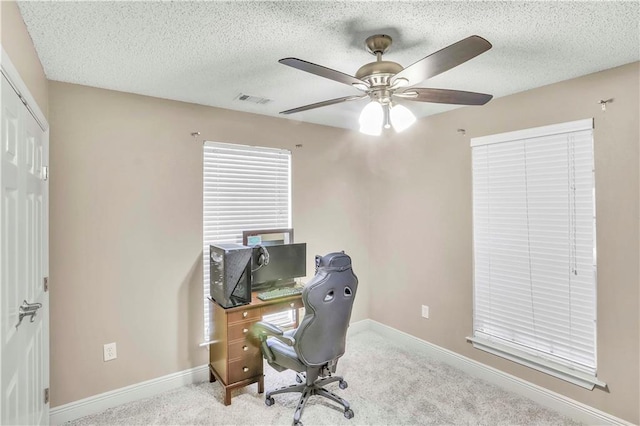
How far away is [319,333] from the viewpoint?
2209 mm

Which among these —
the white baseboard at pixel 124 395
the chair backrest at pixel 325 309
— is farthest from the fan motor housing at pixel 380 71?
the white baseboard at pixel 124 395

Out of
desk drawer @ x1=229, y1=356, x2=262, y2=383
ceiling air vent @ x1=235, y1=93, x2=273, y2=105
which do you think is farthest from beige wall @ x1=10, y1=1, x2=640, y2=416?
desk drawer @ x1=229, y1=356, x2=262, y2=383

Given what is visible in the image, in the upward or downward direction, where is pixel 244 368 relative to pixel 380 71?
downward

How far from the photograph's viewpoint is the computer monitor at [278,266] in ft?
9.55

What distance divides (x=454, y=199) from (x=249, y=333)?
86.8 inches

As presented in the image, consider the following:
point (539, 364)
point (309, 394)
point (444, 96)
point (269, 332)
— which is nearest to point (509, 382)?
point (539, 364)

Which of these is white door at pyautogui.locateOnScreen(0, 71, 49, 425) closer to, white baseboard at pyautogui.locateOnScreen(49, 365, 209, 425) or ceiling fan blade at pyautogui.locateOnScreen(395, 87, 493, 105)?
white baseboard at pyautogui.locateOnScreen(49, 365, 209, 425)

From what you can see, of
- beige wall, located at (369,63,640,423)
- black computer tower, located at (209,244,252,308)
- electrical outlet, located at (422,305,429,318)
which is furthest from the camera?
electrical outlet, located at (422,305,429,318)

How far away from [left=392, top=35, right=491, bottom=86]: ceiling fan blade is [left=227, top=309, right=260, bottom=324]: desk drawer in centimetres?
193

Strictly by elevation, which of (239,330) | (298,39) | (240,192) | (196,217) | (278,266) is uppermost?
(298,39)

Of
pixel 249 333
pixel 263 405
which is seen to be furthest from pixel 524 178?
pixel 263 405

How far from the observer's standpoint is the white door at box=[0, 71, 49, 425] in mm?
1315

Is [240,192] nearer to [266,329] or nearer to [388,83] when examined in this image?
[266,329]

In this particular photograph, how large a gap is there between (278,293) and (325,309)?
73cm
